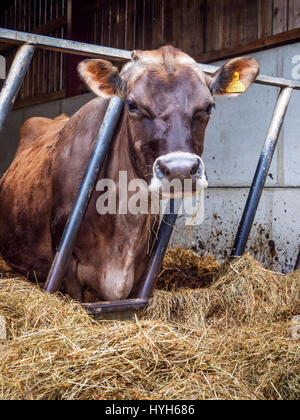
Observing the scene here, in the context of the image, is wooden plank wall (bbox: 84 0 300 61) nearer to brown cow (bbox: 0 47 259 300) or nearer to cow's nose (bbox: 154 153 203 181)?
brown cow (bbox: 0 47 259 300)

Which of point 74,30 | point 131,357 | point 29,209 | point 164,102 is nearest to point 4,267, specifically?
point 29,209

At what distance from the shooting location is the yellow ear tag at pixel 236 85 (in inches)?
128

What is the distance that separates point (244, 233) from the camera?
3643 mm

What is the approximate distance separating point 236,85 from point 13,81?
1.39m

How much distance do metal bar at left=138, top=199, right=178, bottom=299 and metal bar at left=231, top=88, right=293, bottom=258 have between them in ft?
1.69

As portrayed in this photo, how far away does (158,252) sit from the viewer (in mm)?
3400

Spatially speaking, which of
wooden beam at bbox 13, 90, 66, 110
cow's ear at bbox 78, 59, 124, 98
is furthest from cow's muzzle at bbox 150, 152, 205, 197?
wooden beam at bbox 13, 90, 66, 110

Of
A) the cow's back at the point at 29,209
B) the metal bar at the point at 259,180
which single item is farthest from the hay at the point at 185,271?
the cow's back at the point at 29,209

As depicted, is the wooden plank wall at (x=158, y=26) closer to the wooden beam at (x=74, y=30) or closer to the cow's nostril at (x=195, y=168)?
the wooden beam at (x=74, y=30)

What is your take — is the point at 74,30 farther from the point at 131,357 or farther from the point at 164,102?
the point at 131,357

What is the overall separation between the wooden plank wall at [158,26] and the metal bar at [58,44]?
2.50m

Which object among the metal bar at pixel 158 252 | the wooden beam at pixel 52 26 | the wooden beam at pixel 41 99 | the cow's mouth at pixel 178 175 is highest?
the wooden beam at pixel 52 26

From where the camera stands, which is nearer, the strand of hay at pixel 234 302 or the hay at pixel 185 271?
the strand of hay at pixel 234 302

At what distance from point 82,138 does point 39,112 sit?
5.95 metres
